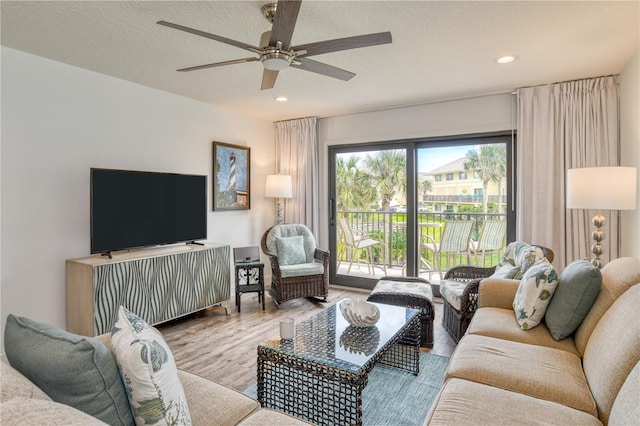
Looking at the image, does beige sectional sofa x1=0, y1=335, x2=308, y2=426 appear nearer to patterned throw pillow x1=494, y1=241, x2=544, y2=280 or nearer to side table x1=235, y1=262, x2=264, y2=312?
patterned throw pillow x1=494, y1=241, x2=544, y2=280

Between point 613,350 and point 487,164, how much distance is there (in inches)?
122

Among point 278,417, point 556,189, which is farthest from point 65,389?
point 556,189

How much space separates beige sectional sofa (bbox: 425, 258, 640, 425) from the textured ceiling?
1.65 metres

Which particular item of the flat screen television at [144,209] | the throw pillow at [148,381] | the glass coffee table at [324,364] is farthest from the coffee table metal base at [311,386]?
the flat screen television at [144,209]

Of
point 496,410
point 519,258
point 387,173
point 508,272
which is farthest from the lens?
point 387,173

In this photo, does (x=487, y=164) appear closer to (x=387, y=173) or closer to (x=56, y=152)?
(x=387, y=173)

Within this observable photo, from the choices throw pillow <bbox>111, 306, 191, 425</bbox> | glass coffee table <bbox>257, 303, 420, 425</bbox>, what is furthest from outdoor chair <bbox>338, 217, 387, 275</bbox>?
throw pillow <bbox>111, 306, 191, 425</bbox>

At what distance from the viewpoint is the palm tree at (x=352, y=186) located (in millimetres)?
5008

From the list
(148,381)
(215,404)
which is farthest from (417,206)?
(148,381)

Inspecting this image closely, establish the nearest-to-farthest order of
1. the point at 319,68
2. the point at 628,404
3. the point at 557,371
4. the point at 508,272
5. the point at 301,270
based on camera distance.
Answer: the point at 628,404
the point at 557,371
the point at 319,68
the point at 508,272
the point at 301,270

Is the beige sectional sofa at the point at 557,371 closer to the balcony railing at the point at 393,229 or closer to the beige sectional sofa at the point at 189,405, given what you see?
the beige sectional sofa at the point at 189,405

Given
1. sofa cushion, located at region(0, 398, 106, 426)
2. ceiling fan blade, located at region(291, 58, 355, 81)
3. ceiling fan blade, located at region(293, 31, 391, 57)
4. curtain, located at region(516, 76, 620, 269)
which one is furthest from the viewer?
curtain, located at region(516, 76, 620, 269)

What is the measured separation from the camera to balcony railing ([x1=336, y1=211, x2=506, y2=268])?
441 cm

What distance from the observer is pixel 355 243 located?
5141mm
